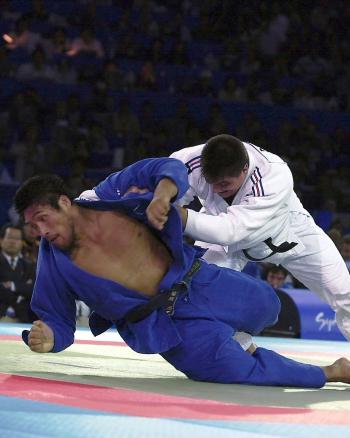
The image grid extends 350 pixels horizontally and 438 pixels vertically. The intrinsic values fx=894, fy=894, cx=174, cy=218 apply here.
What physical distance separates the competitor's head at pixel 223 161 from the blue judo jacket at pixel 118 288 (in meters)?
0.38

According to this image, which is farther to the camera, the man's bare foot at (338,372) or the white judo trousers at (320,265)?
the white judo trousers at (320,265)

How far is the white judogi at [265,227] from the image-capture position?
3.84 m

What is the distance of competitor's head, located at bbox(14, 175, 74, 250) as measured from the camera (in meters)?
3.30

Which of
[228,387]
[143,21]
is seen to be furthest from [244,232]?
[143,21]

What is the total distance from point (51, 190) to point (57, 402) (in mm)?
986

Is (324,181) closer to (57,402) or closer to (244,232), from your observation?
(244,232)

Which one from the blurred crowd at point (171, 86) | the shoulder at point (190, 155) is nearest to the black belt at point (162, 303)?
the shoulder at point (190, 155)

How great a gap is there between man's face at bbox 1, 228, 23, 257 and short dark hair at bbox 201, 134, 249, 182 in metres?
4.74

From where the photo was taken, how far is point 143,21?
1325 cm

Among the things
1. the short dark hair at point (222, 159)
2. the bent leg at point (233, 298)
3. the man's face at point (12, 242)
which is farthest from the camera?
the man's face at point (12, 242)

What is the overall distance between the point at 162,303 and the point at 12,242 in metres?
5.19

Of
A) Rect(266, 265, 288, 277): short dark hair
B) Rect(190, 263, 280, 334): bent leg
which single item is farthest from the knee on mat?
Rect(266, 265, 288, 277): short dark hair

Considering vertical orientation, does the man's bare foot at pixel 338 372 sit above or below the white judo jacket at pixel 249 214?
below

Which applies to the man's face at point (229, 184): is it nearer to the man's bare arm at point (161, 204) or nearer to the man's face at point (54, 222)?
the man's bare arm at point (161, 204)
